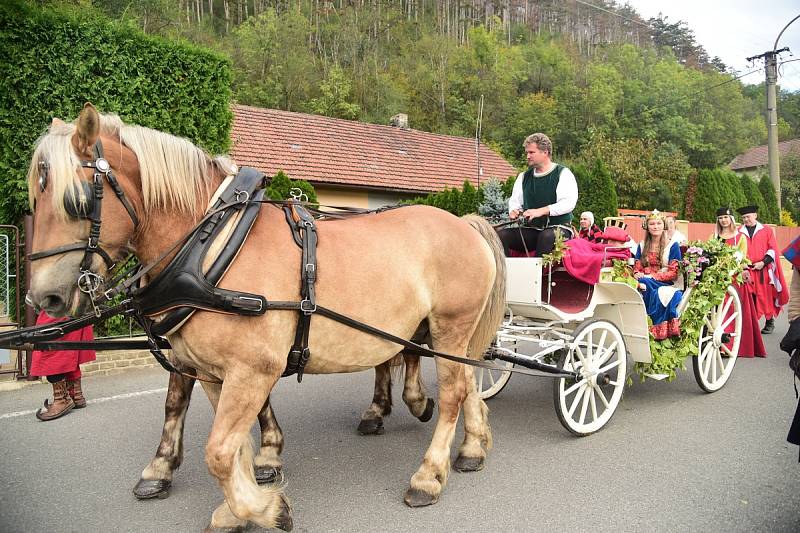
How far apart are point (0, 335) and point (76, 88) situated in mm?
5140

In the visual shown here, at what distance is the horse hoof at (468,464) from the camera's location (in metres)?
3.60

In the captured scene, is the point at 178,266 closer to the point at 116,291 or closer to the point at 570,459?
the point at 116,291

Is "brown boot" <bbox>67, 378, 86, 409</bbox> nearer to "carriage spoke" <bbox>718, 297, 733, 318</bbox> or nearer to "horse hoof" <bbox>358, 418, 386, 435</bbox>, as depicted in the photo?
"horse hoof" <bbox>358, 418, 386, 435</bbox>

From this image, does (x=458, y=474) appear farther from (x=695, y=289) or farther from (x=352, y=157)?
(x=352, y=157)

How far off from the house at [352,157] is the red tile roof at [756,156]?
107 feet

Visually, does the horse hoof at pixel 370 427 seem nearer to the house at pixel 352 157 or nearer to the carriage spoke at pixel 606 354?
the carriage spoke at pixel 606 354

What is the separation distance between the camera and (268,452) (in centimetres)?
340

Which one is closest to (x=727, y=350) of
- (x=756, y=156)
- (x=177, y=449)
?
(x=177, y=449)

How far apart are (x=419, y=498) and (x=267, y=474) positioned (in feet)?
3.02

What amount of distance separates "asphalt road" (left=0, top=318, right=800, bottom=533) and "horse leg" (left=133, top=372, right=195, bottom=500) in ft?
0.26

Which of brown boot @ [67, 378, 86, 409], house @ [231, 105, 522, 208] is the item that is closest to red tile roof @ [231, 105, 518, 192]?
house @ [231, 105, 522, 208]

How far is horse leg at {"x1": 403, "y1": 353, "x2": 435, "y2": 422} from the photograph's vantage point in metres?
4.19

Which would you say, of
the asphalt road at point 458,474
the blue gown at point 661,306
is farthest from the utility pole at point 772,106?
the blue gown at point 661,306

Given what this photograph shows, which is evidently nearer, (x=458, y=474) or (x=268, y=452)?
(x=268, y=452)
